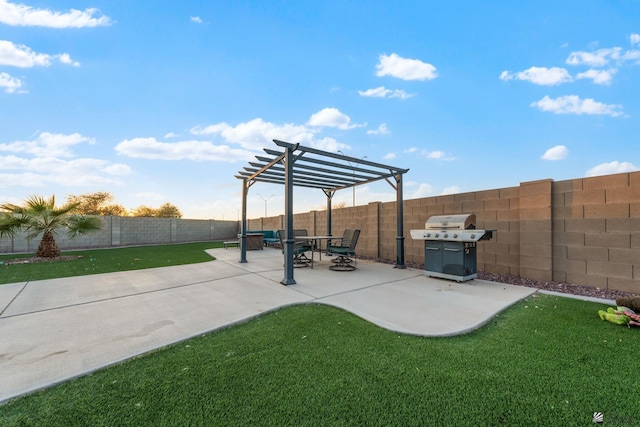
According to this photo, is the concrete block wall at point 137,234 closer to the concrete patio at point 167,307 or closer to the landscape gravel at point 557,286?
the concrete patio at point 167,307

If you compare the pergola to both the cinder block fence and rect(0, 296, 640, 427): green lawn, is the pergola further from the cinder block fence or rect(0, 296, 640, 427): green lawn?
rect(0, 296, 640, 427): green lawn

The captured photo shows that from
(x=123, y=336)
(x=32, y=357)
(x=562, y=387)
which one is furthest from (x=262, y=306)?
(x=562, y=387)

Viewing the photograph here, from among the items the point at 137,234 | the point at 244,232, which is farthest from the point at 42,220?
the point at 137,234

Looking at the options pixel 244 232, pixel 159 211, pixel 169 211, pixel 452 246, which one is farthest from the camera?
pixel 169 211

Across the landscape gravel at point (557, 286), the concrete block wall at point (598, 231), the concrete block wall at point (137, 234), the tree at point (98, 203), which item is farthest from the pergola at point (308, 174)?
the tree at point (98, 203)

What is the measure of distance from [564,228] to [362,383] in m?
4.71

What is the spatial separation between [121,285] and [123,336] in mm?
2805

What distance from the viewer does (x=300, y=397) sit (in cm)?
163

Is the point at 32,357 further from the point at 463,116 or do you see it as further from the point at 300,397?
the point at 463,116

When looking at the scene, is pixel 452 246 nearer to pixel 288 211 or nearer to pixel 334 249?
→ pixel 334 249

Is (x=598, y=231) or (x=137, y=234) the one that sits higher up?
(x=598, y=231)

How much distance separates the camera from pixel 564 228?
433 cm

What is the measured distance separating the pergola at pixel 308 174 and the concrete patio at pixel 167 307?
1.03 m

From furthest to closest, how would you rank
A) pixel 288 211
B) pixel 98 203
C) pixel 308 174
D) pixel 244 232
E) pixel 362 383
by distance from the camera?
pixel 98 203
pixel 244 232
pixel 308 174
pixel 288 211
pixel 362 383
